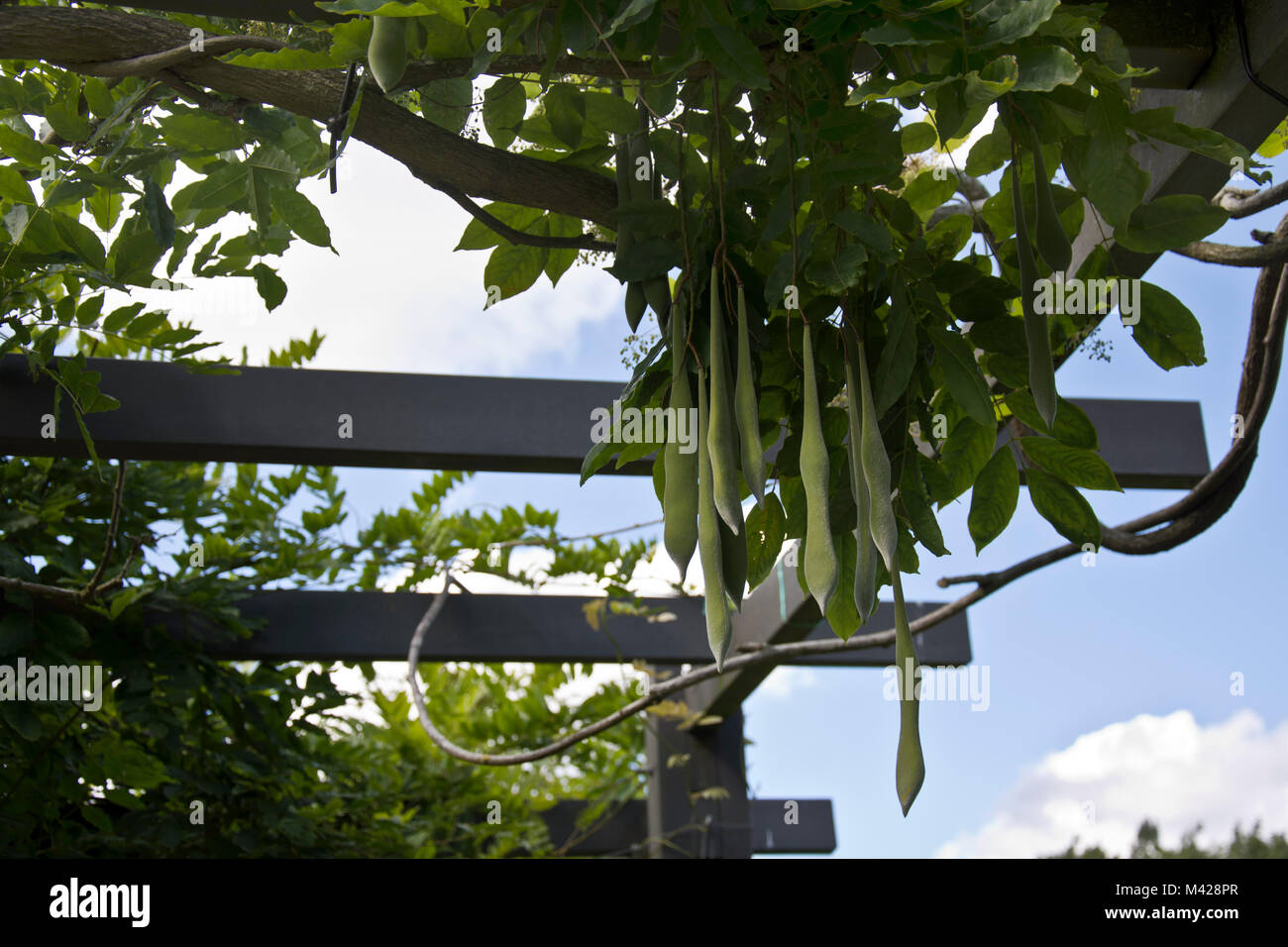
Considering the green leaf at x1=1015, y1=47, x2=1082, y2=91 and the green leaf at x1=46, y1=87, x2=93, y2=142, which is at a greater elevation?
the green leaf at x1=46, y1=87, x2=93, y2=142

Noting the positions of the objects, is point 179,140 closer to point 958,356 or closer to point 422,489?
point 958,356

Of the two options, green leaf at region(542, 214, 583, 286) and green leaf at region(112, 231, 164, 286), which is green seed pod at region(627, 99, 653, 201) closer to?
green leaf at region(542, 214, 583, 286)

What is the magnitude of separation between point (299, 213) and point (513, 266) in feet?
0.72

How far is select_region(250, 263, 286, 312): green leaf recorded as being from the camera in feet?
3.90

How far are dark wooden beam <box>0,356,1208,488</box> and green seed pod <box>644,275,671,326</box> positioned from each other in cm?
106

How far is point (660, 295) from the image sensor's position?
811 millimetres

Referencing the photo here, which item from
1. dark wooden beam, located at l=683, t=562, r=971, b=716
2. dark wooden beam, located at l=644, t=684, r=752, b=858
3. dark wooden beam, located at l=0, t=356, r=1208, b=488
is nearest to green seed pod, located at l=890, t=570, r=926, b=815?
dark wooden beam, located at l=0, t=356, r=1208, b=488

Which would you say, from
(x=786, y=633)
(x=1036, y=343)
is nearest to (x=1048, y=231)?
(x=1036, y=343)

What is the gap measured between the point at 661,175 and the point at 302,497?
86.5 inches

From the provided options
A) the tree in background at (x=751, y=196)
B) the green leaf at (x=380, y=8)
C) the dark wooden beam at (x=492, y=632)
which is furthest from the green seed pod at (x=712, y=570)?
the dark wooden beam at (x=492, y=632)

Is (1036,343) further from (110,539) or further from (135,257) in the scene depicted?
(110,539)

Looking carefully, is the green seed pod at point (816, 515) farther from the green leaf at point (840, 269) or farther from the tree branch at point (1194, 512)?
the tree branch at point (1194, 512)
